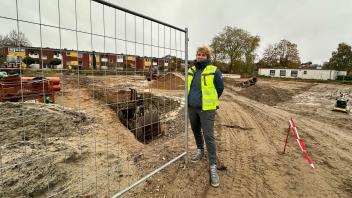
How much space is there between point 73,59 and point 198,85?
1836 mm

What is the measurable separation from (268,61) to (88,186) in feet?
189

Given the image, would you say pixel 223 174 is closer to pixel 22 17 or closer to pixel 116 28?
pixel 116 28

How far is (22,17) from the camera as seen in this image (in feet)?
5.21

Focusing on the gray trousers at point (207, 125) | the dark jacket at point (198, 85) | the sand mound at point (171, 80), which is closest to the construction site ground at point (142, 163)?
the gray trousers at point (207, 125)

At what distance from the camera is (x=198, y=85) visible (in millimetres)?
3199

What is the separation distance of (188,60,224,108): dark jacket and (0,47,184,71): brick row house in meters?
0.63

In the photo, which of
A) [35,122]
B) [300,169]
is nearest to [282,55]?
[300,169]

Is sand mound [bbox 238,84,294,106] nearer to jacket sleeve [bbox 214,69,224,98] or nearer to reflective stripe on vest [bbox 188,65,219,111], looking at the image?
jacket sleeve [bbox 214,69,224,98]

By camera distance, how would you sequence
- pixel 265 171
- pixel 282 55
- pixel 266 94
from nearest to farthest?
pixel 265 171 < pixel 266 94 < pixel 282 55

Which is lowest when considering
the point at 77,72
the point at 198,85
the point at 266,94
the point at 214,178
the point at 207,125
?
the point at 214,178

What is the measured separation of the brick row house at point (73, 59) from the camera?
1.62m

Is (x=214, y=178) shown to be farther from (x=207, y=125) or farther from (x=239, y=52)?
(x=239, y=52)

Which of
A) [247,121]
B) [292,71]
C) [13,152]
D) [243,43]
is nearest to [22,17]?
[13,152]

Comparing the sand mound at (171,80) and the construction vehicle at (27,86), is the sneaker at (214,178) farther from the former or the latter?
the construction vehicle at (27,86)
